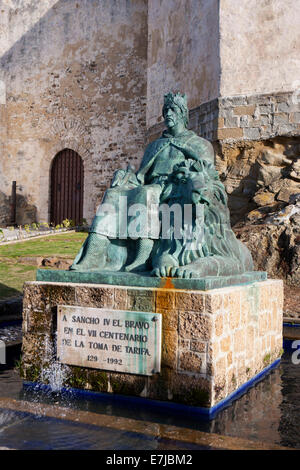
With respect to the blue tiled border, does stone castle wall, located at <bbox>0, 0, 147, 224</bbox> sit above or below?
above

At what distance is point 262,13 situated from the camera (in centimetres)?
1012

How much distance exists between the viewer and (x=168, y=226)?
3.57 metres

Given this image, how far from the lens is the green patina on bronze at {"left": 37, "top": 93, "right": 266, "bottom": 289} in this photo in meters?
3.30

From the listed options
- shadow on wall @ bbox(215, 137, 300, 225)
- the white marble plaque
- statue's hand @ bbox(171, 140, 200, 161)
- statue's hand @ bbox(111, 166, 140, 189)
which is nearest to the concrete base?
the white marble plaque

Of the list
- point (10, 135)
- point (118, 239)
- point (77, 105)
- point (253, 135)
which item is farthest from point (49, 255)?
point (10, 135)

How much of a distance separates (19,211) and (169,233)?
15105 millimetres

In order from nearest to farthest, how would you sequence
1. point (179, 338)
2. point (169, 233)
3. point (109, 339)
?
point (179, 338)
point (109, 339)
point (169, 233)

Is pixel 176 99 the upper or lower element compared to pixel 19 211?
upper

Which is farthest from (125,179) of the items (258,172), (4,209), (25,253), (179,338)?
(4,209)

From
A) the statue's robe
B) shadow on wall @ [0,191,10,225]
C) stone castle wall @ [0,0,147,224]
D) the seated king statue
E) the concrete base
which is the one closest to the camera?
the concrete base

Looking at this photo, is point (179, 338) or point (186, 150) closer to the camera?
point (179, 338)

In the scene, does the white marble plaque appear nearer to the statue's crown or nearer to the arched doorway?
the statue's crown

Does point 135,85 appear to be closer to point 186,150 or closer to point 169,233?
point 186,150

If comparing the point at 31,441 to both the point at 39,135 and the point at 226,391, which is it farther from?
the point at 39,135
